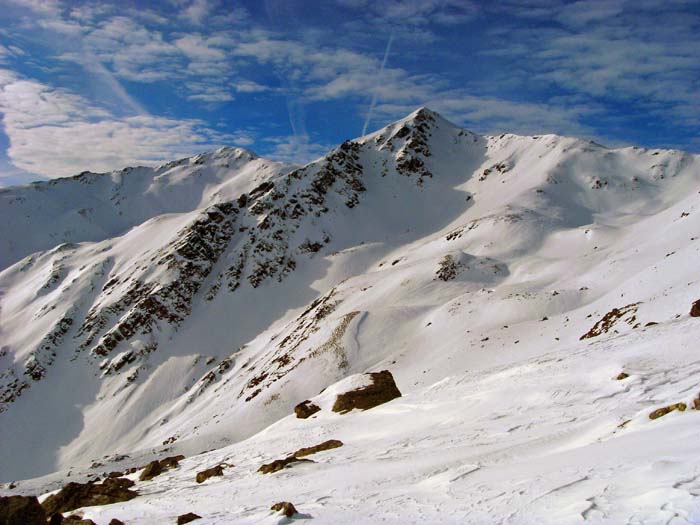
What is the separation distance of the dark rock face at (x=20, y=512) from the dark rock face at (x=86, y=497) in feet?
13.0

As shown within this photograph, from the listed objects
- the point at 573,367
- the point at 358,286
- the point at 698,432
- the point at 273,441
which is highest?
the point at 698,432

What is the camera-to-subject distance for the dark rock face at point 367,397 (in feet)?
78.5

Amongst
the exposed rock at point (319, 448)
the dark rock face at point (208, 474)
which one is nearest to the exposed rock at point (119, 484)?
the dark rock face at point (208, 474)

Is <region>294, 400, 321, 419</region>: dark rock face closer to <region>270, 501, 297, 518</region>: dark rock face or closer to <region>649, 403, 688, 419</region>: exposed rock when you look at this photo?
<region>270, 501, 297, 518</region>: dark rock face

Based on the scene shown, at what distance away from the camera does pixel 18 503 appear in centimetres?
1166

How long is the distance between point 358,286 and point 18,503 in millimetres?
63356

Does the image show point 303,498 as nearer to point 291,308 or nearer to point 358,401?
point 358,401

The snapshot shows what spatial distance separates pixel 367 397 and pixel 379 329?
29.5 m

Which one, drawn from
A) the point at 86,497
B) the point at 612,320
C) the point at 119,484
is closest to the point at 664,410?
the point at 119,484

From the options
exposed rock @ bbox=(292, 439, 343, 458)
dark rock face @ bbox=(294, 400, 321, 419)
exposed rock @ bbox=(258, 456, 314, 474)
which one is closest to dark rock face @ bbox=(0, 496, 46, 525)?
exposed rock @ bbox=(258, 456, 314, 474)

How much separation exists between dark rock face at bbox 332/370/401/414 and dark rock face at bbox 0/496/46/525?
13.8 meters

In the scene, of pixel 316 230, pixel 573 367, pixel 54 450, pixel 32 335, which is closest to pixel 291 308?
pixel 316 230

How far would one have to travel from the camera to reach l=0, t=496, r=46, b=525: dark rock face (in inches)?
447

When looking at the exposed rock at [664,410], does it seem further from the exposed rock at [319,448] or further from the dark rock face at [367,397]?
the dark rock face at [367,397]
